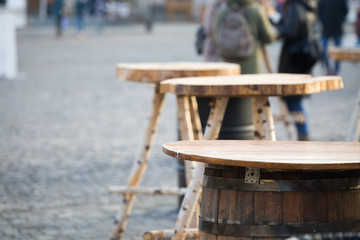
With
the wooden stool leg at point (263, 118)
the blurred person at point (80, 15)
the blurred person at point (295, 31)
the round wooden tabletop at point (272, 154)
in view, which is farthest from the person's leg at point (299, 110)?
the blurred person at point (80, 15)

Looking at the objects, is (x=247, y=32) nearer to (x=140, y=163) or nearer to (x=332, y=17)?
(x=140, y=163)

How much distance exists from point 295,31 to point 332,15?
9.33 m

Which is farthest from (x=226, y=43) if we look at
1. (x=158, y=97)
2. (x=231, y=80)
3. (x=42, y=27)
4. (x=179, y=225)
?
(x=42, y=27)

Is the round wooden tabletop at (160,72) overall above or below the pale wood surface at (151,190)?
above

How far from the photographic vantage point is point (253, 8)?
6992 millimetres

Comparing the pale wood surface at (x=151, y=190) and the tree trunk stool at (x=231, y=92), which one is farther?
the pale wood surface at (x=151, y=190)

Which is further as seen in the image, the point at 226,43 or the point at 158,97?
the point at 226,43

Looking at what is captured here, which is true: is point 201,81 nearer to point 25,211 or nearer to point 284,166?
point 284,166

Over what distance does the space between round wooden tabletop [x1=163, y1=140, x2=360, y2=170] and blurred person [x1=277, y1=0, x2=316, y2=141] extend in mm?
4729

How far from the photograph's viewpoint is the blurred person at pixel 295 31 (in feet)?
26.0

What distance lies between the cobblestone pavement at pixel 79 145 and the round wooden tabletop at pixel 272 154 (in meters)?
2.19

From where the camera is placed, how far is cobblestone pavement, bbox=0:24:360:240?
18.5 feet

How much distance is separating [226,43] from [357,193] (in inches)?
166

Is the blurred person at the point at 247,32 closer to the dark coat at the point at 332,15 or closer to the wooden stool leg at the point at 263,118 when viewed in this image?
the wooden stool leg at the point at 263,118
